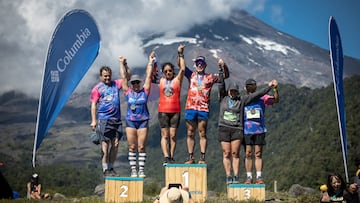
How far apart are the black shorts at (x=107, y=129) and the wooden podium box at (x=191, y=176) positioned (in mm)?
1451

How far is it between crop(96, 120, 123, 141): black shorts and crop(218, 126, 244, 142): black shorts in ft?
6.77

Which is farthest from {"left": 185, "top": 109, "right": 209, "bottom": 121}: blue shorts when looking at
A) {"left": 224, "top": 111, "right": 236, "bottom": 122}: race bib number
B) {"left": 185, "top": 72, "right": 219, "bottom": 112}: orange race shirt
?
{"left": 224, "top": 111, "right": 236, "bottom": 122}: race bib number

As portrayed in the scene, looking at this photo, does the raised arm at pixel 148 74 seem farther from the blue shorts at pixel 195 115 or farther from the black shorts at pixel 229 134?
the black shorts at pixel 229 134

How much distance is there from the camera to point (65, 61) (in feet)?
39.0

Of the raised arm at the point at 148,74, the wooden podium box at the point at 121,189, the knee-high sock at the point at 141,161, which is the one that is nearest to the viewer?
the wooden podium box at the point at 121,189

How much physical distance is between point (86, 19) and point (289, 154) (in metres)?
80.0

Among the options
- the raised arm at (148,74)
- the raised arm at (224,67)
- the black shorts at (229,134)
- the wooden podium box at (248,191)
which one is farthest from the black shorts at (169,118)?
the wooden podium box at (248,191)

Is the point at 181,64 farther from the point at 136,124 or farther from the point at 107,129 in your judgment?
the point at 107,129

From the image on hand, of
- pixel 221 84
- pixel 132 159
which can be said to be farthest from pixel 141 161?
pixel 221 84

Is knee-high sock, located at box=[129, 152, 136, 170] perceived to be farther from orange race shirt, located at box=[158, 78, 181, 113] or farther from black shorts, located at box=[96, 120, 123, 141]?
orange race shirt, located at box=[158, 78, 181, 113]

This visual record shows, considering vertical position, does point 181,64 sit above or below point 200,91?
above

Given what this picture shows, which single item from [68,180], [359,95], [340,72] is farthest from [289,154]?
[340,72]

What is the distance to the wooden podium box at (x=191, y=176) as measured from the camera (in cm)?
1003

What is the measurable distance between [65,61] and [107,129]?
2095 mm
